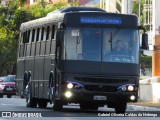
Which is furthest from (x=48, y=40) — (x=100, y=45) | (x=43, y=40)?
(x=100, y=45)

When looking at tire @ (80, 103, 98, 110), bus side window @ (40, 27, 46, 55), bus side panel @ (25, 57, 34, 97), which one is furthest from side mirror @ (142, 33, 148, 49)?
bus side panel @ (25, 57, 34, 97)

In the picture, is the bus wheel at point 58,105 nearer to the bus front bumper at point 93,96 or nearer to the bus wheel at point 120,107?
the bus front bumper at point 93,96

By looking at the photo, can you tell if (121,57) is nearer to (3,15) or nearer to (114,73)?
(114,73)

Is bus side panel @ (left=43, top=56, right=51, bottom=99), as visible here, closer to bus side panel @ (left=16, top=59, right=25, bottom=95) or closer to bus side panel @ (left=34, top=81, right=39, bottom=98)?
bus side panel @ (left=34, top=81, right=39, bottom=98)

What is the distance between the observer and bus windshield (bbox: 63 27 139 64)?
1061 inches

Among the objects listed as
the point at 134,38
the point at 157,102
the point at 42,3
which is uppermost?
the point at 42,3

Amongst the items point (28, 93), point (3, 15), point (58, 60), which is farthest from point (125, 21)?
point (3, 15)

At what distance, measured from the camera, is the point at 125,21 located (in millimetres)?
27641

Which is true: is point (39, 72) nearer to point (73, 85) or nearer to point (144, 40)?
point (73, 85)

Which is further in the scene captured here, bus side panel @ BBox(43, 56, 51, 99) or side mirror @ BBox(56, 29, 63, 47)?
bus side panel @ BBox(43, 56, 51, 99)

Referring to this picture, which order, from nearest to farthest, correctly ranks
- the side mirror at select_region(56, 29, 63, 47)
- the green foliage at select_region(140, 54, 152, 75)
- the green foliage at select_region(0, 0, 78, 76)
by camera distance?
the side mirror at select_region(56, 29, 63, 47) < the green foliage at select_region(0, 0, 78, 76) < the green foliage at select_region(140, 54, 152, 75)

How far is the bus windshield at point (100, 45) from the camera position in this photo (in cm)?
2694

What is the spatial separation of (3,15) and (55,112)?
58243 mm

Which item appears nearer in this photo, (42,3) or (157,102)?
(157,102)
